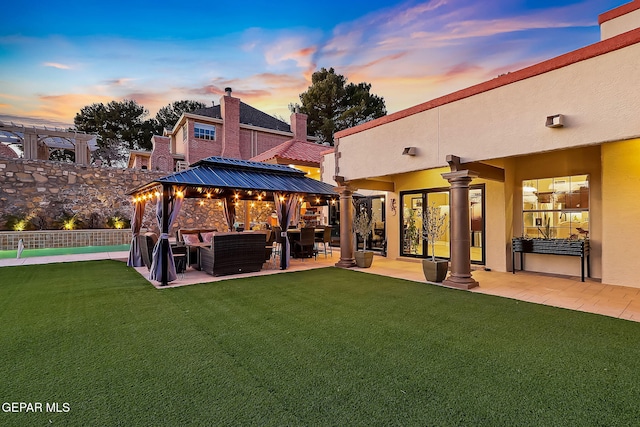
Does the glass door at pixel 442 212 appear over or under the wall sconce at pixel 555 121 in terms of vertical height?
under

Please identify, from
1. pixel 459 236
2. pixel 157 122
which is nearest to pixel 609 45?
pixel 459 236

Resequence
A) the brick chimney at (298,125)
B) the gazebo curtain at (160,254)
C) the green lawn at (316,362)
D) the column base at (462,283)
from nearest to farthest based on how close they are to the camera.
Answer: the green lawn at (316,362) < the column base at (462,283) < the gazebo curtain at (160,254) < the brick chimney at (298,125)

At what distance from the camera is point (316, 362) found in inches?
115

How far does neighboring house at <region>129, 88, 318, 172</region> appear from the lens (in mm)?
19347

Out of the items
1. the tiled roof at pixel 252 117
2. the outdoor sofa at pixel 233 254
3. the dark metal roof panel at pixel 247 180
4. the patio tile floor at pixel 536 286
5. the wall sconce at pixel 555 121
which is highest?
the tiled roof at pixel 252 117

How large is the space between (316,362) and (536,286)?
5527 millimetres

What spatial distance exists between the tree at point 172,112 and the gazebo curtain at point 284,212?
28.2 meters

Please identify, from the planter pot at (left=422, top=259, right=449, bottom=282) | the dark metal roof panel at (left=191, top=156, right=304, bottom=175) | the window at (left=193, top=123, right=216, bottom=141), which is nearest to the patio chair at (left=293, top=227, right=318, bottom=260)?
the dark metal roof panel at (left=191, top=156, right=304, bottom=175)

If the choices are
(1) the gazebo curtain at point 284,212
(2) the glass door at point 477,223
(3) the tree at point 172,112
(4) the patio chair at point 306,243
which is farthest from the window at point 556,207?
(3) the tree at point 172,112

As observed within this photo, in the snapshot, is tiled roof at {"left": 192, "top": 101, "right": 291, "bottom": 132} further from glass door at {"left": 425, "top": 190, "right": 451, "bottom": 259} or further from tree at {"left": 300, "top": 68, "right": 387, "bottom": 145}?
glass door at {"left": 425, "top": 190, "right": 451, "bottom": 259}

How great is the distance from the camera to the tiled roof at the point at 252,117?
2053 centimetres

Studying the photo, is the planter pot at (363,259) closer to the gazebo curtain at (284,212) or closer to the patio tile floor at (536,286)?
the patio tile floor at (536,286)

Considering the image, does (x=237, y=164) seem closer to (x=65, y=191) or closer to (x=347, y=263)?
(x=347, y=263)

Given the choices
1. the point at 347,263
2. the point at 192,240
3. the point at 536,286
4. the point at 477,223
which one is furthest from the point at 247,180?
the point at 536,286
